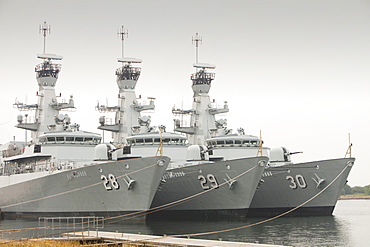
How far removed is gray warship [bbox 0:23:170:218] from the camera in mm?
37094

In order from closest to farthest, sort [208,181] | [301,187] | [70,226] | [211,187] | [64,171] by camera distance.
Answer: [70,226]
[64,171]
[208,181]
[211,187]
[301,187]

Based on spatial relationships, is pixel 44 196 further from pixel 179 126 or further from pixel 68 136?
pixel 179 126

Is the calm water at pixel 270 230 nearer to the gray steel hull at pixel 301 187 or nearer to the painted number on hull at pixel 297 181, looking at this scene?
the gray steel hull at pixel 301 187

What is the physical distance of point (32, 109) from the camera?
51688 millimetres

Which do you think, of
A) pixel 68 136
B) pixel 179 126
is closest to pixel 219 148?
pixel 179 126

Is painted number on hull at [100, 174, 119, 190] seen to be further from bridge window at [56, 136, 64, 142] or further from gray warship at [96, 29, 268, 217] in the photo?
bridge window at [56, 136, 64, 142]

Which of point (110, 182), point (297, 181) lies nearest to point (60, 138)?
point (110, 182)

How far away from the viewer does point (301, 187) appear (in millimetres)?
45094

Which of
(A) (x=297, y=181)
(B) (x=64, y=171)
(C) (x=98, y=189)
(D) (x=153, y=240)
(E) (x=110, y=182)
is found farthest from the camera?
(A) (x=297, y=181)

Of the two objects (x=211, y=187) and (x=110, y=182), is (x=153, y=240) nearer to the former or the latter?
(x=110, y=182)

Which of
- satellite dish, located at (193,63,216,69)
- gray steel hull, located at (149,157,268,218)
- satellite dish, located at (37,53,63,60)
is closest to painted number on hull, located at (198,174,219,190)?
gray steel hull, located at (149,157,268,218)

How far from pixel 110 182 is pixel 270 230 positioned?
10400 mm

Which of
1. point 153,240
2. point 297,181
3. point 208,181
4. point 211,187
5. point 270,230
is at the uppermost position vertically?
point 208,181

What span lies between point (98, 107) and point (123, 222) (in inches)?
755
